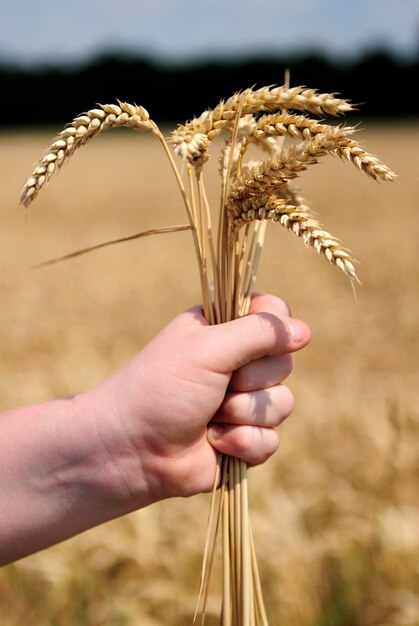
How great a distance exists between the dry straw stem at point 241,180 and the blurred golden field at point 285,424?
3.45 feet

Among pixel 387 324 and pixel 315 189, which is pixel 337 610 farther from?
pixel 315 189

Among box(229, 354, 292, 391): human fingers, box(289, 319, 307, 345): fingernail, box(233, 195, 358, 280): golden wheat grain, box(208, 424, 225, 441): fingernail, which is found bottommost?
box(208, 424, 225, 441): fingernail

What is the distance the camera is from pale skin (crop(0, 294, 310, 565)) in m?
1.35

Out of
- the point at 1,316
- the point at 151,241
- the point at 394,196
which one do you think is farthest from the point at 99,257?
the point at 394,196

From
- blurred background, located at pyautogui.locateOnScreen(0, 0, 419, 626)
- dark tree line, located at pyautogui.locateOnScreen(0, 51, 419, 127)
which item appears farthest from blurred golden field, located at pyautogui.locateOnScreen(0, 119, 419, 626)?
dark tree line, located at pyautogui.locateOnScreen(0, 51, 419, 127)

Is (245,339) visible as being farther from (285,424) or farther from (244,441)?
(285,424)

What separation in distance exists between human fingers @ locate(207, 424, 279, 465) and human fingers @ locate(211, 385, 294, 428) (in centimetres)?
2

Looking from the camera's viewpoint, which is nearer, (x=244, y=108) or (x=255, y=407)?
(x=244, y=108)

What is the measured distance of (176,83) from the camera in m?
49.5

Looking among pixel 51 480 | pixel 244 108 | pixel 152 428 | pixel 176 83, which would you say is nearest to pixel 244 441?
pixel 152 428

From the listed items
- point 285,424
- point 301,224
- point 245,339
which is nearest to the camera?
point 301,224

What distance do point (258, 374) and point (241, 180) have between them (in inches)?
16.4

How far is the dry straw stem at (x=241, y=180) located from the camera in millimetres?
1056

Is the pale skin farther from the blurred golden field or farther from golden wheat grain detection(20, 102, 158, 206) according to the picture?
the blurred golden field
